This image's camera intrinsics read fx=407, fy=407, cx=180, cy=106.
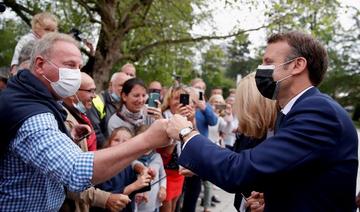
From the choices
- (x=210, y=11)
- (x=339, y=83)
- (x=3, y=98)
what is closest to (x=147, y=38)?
(x=210, y=11)

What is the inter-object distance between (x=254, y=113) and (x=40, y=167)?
181cm

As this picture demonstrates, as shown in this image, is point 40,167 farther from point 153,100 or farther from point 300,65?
point 153,100

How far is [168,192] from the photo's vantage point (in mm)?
4738

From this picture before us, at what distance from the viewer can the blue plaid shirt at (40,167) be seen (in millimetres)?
1760

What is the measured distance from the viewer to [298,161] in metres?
1.76

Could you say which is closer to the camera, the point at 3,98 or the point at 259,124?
the point at 3,98

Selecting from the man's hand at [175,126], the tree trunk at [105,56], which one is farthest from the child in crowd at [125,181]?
the tree trunk at [105,56]

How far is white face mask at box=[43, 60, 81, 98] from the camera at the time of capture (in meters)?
2.26

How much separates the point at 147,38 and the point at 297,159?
36.3ft

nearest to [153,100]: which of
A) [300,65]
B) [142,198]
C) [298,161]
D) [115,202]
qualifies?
[142,198]

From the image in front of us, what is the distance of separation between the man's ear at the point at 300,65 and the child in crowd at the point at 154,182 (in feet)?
7.79

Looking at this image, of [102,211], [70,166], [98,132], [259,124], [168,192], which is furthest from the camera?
[168,192]

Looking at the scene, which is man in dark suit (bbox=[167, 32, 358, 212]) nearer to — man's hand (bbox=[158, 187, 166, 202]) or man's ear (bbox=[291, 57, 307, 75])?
man's ear (bbox=[291, 57, 307, 75])

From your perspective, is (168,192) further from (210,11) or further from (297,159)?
(210,11)
